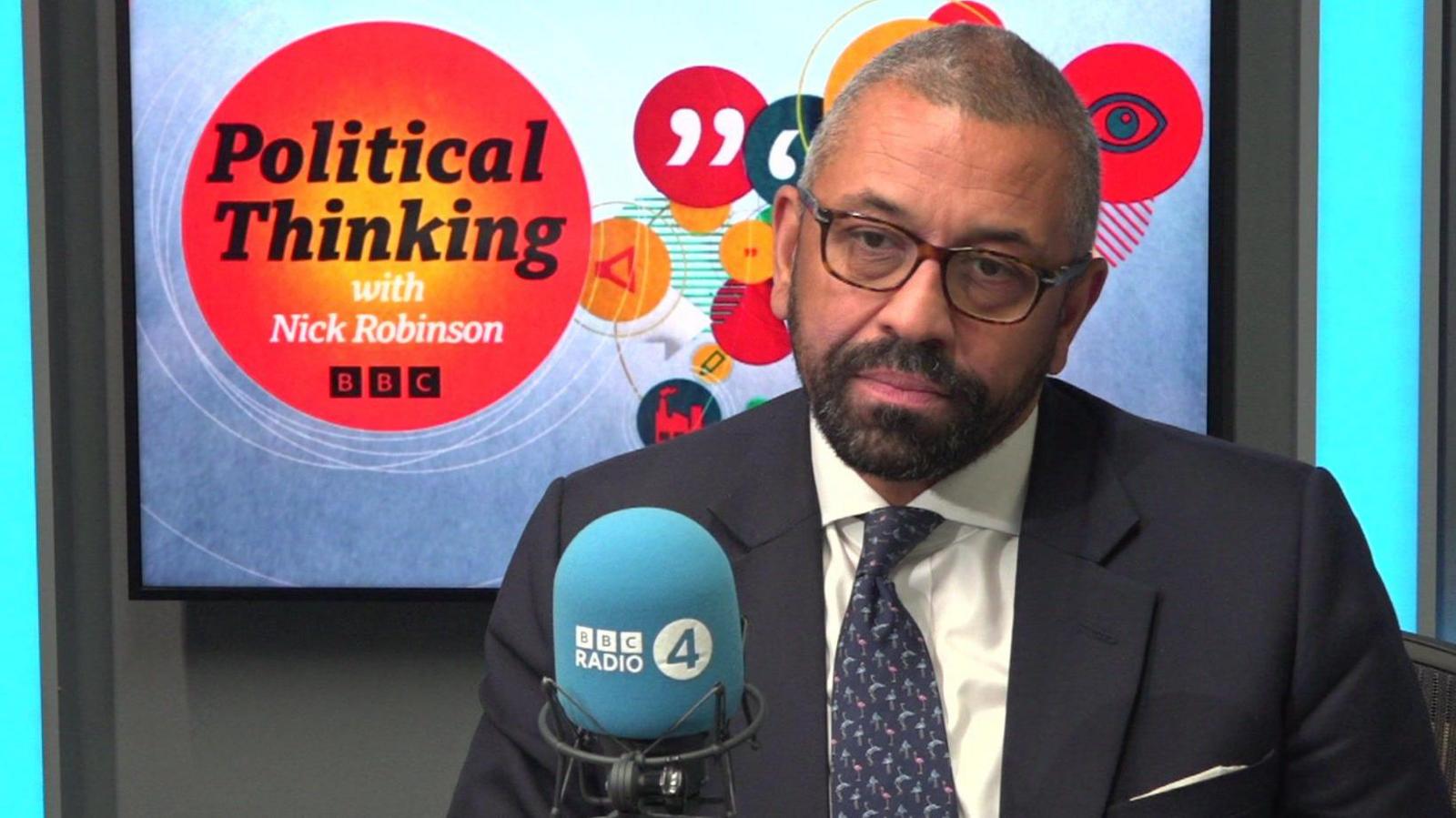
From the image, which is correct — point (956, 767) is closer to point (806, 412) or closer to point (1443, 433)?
point (806, 412)

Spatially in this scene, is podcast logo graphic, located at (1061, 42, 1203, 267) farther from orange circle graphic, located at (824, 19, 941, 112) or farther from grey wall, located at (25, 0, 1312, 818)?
orange circle graphic, located at (824, 19, 941, 112)

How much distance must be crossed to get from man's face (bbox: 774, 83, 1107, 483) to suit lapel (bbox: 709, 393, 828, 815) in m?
0.14

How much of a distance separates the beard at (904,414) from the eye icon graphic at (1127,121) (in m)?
1.40

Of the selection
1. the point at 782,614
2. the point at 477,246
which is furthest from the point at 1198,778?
the point at 477,246

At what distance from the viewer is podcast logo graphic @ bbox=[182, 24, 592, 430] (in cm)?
272

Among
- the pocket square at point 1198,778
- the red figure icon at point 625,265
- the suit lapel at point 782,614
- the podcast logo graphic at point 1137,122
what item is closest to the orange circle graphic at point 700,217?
the red figure icon at point 625,265

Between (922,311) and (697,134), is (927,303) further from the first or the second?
(697,134)

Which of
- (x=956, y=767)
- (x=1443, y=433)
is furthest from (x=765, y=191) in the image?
(x=956, y=767)

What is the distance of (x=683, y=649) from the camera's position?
0.89 m

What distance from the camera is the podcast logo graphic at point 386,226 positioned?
2.72m

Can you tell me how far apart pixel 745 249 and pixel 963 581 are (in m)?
1.34

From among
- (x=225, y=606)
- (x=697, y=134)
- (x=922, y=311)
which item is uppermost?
(x=697, y=134)

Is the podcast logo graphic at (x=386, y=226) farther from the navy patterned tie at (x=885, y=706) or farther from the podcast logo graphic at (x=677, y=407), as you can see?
the navy patterned tie at (x=885, y=706)

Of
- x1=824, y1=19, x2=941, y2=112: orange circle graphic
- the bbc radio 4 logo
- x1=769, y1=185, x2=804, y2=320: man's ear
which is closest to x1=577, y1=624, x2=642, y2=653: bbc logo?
the bbc radio 4 logo
